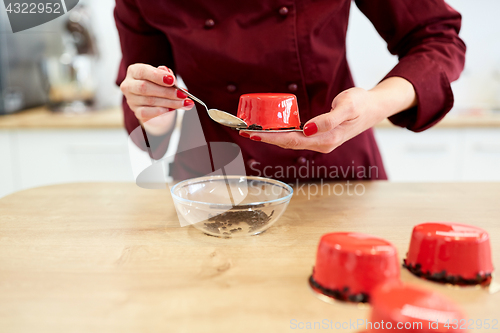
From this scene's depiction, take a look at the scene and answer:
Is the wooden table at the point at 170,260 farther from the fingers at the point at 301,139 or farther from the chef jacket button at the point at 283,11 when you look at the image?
Answer: the chef jacket button at the point at 283,11

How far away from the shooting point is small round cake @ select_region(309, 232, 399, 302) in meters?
0.47

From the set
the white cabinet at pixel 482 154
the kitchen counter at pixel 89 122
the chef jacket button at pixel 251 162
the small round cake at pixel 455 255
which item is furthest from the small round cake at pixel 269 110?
the white cabinet at pixel 482 154

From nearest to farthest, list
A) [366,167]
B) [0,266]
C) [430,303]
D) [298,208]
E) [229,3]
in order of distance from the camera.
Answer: [430,303] < [0,266] < [298,208] < [229,3] < [366,167]

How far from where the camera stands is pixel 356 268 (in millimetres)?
470

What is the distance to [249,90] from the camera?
1.00 metres

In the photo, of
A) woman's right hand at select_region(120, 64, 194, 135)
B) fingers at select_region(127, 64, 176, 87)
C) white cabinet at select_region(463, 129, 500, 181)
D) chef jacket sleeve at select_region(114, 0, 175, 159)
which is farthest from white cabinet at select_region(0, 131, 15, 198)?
white cabinet at select_region(463, 129, 500, 181)

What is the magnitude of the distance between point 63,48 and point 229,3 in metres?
1.75

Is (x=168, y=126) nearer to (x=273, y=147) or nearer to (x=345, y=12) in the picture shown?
(x=273, y=147)

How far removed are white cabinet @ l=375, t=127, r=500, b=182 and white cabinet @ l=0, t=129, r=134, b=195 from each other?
116 centimetres

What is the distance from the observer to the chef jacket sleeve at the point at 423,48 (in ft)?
2.86

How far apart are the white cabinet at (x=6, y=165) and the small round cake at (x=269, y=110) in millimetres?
1510

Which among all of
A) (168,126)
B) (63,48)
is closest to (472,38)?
(168,126)

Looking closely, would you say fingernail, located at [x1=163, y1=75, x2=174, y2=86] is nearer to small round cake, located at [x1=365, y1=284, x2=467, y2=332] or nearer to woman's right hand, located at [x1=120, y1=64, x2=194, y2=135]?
woman's right hand, located at [x1=120, y1=64, x2=194, y2=135]

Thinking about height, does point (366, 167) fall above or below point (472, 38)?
below
